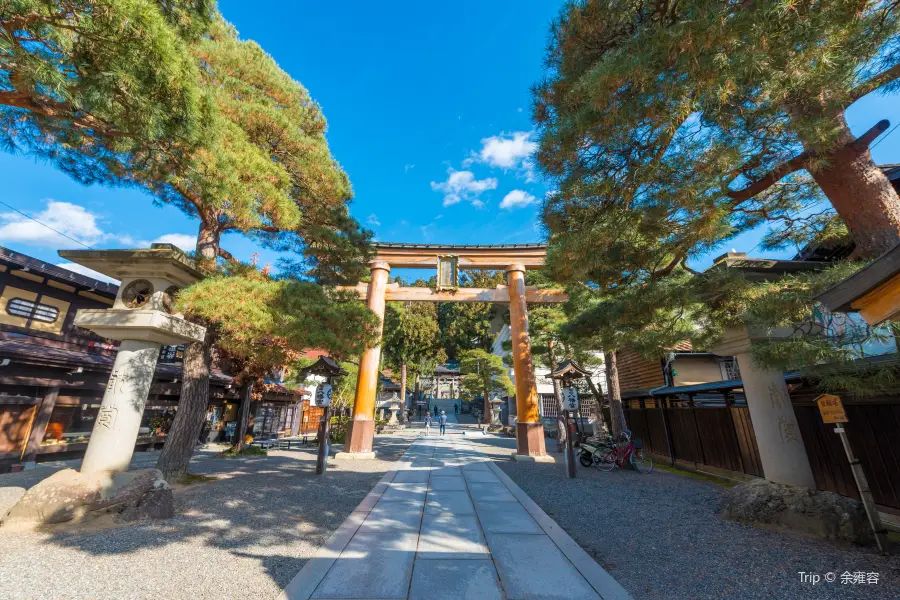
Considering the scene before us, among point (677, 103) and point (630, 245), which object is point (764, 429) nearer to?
point (630, 245)

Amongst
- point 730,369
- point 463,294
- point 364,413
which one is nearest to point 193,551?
point 364,413

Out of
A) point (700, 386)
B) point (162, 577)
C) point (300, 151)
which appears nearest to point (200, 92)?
point (300, 151)

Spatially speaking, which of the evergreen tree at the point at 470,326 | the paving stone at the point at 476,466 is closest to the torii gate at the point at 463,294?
the paving stone at the point at 476,466

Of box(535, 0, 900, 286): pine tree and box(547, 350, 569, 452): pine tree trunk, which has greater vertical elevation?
box(535, 0, 900, 286): pine tree

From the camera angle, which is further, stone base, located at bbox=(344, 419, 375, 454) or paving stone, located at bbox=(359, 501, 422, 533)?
stone base, located at bbox=(344, 419, 375, 454)

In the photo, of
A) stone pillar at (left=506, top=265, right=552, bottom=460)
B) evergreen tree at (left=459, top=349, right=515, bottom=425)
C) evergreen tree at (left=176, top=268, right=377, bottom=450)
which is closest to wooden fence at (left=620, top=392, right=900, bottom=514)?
stone pillar at (left=506, top=265, right=552, bottom=460)

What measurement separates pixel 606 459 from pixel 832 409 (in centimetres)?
583

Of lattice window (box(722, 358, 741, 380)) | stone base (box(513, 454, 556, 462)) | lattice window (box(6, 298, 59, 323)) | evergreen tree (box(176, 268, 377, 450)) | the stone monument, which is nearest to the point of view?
the stone monument

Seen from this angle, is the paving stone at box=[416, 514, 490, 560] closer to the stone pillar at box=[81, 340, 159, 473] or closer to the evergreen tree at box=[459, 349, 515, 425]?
the stone pillar at box=[81, 340, 159, 473]

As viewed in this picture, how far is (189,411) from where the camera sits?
6.01 metres

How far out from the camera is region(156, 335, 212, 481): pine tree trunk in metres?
5.91

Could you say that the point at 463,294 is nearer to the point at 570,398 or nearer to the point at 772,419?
the point at 570,398

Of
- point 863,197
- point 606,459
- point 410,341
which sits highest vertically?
point 410,341

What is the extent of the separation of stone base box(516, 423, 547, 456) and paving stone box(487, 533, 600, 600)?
6.56 meters
